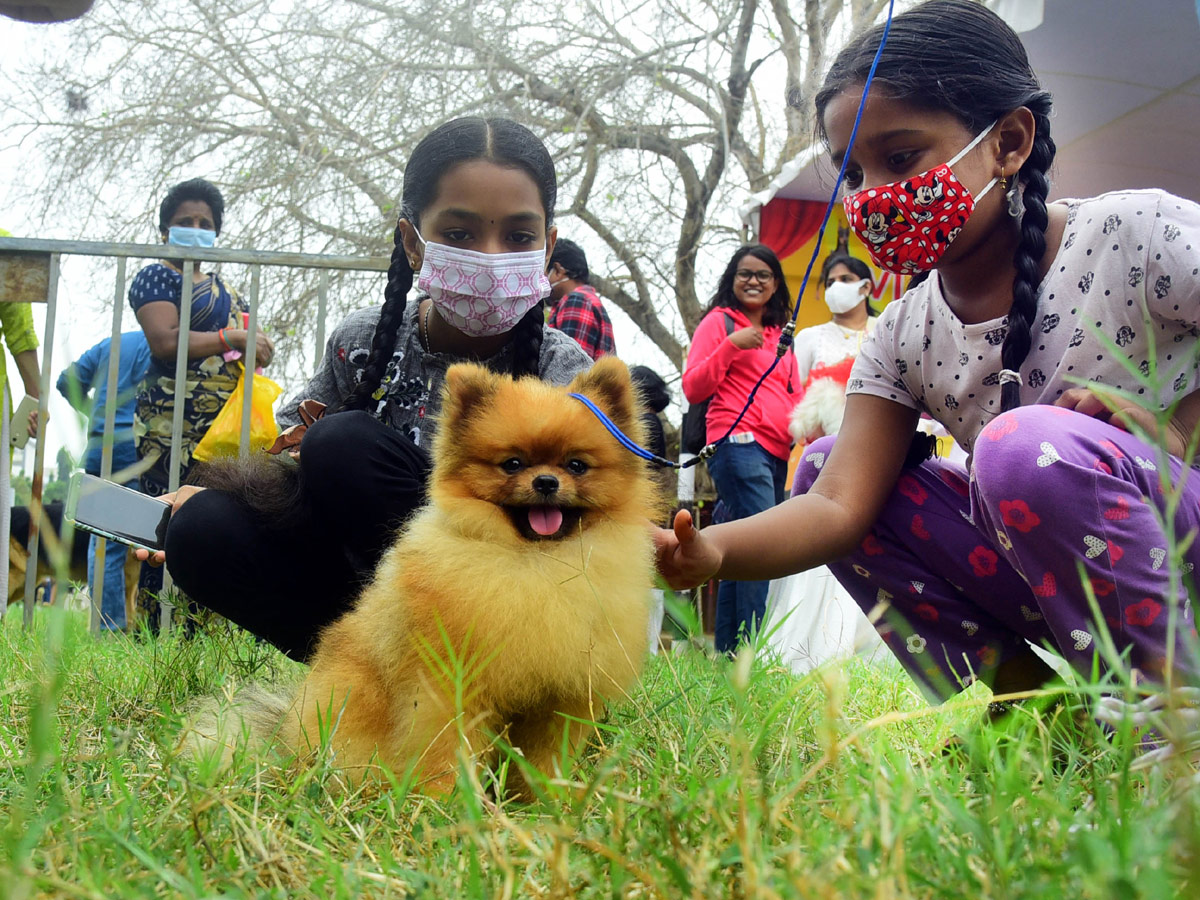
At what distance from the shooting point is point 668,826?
3.18 ft

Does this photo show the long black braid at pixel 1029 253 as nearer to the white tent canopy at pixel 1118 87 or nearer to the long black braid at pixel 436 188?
→ the long black braid at pixel 436 188

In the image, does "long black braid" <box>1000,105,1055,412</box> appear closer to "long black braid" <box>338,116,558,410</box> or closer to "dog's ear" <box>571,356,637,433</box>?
"dog's ear" <box>571,356,637,433</box>

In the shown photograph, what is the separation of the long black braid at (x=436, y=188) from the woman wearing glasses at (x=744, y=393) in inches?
91.9

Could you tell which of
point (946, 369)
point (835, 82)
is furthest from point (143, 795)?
point (835, 82)

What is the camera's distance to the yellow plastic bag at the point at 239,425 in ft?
13.5

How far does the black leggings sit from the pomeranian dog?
12.0 inches

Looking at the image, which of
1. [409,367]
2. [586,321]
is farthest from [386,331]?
[586,321]

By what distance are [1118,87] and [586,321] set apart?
3.52m

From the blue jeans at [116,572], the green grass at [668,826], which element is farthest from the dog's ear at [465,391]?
the blue jeans at [116,572]

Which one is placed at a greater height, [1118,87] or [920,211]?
[1118,87]

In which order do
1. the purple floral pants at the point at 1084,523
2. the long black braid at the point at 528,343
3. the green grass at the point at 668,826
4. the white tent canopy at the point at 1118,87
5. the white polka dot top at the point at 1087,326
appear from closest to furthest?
the green grass at the point at 668,826, the purple floral pants at the point at 1084,523, the white polka dot top at the point at 1087,326, the long black braid at the point at 528,343, the white tent canopy at the point at 1118,87

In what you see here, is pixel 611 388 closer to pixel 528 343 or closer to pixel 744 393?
pixel 528 343

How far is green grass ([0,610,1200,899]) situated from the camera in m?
0.85

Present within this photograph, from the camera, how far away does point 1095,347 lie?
1970mm
